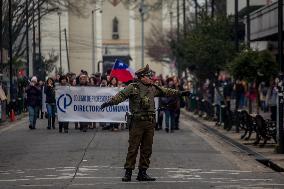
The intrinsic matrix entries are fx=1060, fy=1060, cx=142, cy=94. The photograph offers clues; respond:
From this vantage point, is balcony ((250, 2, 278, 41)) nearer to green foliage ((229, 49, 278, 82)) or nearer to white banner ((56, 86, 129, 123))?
green foliage ((229, 49, 278, 82))

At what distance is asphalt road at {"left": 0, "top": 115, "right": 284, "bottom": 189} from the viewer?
1809 cm

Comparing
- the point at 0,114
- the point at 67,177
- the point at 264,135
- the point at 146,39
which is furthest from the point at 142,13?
the point at 67,177

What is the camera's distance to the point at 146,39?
128500mm

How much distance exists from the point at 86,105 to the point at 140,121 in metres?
18.0

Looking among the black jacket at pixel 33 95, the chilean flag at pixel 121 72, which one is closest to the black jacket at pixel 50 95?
the black jacket at pixel 33 95

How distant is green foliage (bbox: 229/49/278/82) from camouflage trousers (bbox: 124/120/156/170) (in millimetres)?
17406

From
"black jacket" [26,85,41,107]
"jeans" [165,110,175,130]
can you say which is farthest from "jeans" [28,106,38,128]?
"jeans" [165,110,175,130]

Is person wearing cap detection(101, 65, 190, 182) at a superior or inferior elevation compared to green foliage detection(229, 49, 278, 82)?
inferior

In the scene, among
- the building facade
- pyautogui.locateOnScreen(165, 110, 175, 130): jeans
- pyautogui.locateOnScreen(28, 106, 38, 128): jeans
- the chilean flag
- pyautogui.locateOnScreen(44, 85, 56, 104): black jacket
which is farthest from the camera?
the building facade

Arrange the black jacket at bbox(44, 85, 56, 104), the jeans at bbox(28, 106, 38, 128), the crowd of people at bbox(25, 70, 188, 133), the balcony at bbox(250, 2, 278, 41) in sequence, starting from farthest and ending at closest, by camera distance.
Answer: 1. the balcony at bbox(250, 2, 278, 41)
2. the jeans at bbox(28, 106, 38, 128)
3. the black jacket at bbox(44, 85, 56, 104)
4. the crowd of people at bbox(25, 70, 188, 133)

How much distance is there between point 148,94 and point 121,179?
1.58 meters

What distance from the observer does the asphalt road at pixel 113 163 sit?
18.1 metres

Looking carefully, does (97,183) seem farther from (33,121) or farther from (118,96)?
(33,121)

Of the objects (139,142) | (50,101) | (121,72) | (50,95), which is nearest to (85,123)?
(50,101)
